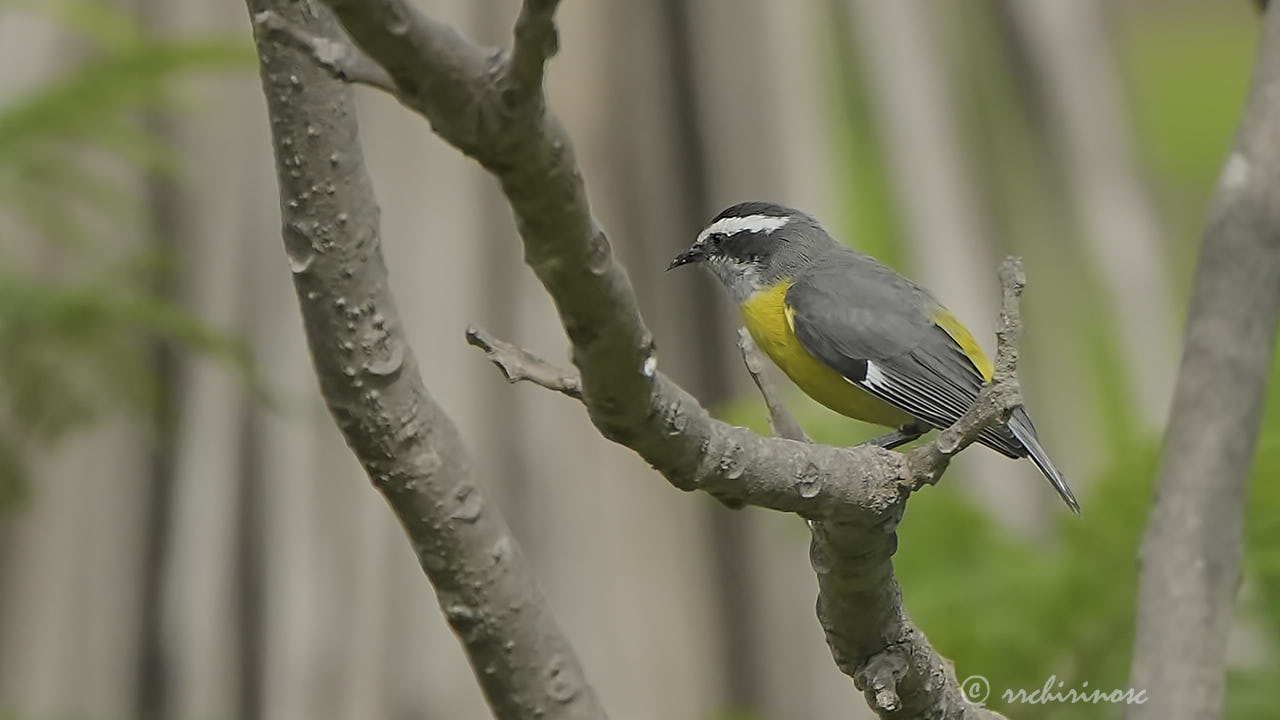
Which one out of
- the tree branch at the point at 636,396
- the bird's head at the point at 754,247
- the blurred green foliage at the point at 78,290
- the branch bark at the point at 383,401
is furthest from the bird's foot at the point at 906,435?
the blurred green foliage at the point at 78,290

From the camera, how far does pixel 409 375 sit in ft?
3.72

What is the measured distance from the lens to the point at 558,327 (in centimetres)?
277

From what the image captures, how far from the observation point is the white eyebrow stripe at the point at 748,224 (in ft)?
6.73

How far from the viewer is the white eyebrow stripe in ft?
6.73

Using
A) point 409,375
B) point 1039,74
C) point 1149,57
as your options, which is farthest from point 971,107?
point 1149,57

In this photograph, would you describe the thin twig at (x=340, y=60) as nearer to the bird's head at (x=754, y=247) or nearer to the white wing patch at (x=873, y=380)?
the white wing patch at (x=873, y=380)

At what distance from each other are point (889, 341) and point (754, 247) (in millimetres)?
291

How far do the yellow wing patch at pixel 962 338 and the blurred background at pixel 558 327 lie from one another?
370 mm

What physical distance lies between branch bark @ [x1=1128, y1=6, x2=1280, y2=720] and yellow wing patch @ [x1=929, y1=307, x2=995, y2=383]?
1.08 ft

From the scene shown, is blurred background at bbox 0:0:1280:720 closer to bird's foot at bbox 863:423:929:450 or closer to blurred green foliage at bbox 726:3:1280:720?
blurred green foliage at bbox 726:3:1280:720

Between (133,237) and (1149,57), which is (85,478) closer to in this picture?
(133,237)

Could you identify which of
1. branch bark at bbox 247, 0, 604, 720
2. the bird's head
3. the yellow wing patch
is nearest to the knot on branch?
branch bark at bbox 247, 0, 604, 720

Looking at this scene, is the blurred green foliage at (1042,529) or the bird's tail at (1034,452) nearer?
the bird's tail at (1034,452)

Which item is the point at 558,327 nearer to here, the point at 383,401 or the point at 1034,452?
the point at 1034,452
